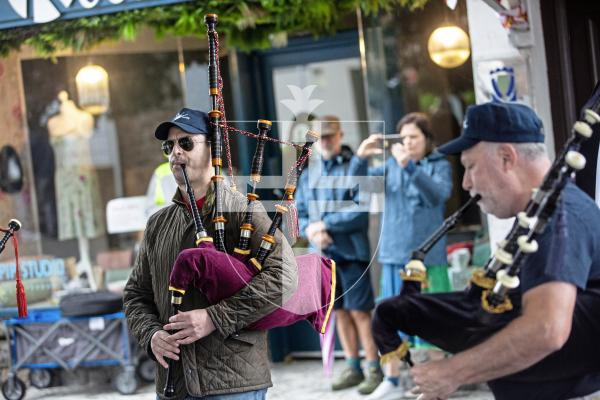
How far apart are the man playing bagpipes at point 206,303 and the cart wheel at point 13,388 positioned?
14.9ft

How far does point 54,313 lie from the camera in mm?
7863

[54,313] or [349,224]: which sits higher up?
[349,224]

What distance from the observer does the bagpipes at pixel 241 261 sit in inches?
131

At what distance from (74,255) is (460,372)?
6453 mm

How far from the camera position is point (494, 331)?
247 cm

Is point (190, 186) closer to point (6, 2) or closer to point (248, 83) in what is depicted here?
point (6, 2)

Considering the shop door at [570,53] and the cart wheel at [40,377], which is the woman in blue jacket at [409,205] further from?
the cart wheel at [40,377]

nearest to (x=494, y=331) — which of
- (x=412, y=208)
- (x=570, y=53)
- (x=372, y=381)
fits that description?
(x=570, y=53)

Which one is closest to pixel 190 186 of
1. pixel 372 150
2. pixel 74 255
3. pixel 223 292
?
pixel 223 292

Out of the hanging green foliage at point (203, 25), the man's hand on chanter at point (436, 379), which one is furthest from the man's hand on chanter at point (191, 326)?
the hanging green foliage at point (203, 25)

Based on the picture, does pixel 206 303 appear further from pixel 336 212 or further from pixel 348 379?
pixel 348 379

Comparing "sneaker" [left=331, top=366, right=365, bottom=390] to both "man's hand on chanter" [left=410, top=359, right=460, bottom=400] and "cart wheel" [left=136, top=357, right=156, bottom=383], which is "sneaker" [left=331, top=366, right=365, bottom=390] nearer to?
"cart wheel" [left=136, top=357, right=156, bottom=383]

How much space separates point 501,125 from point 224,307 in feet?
4.23

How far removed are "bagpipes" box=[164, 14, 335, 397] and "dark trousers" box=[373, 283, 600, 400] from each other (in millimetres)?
861
